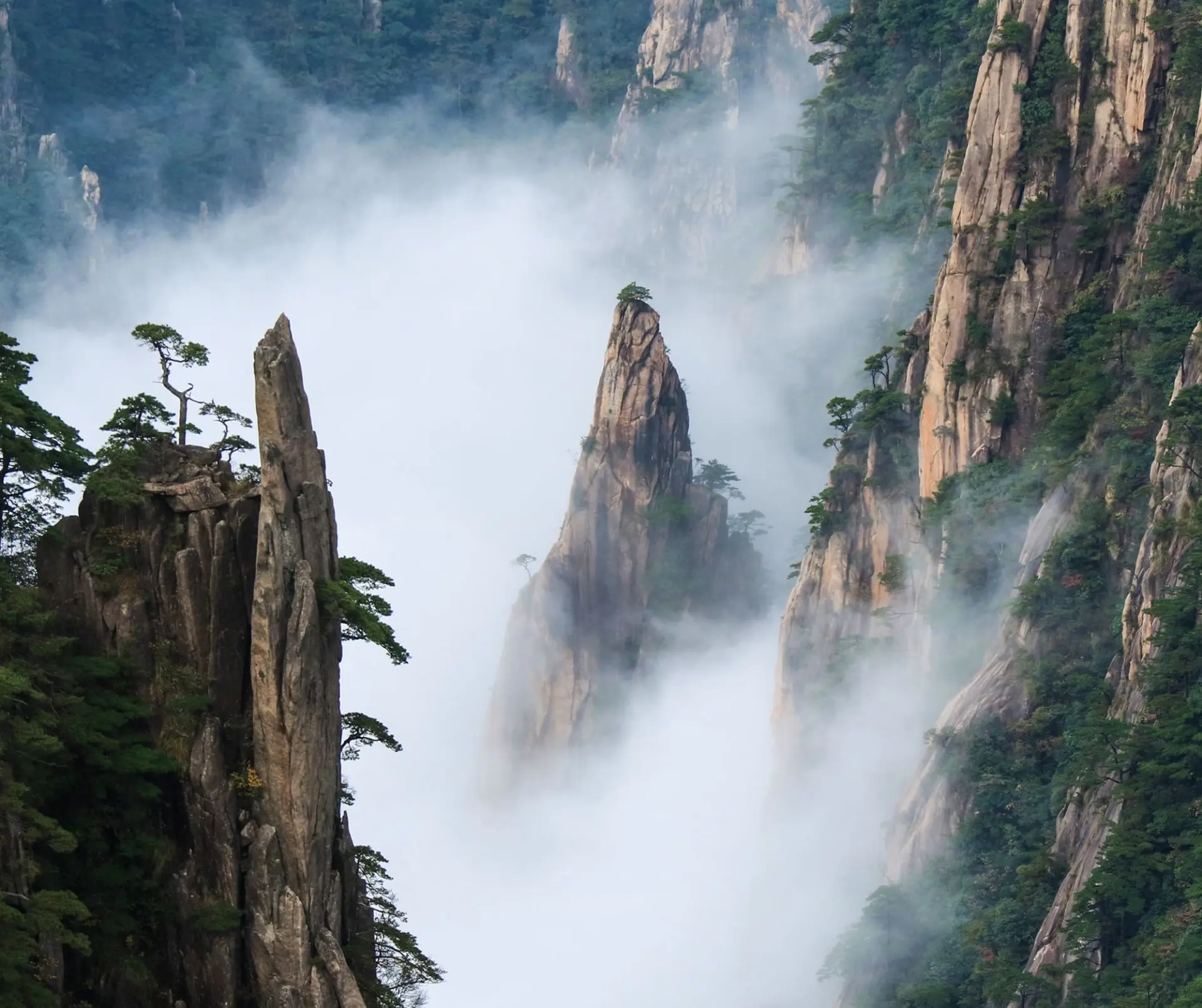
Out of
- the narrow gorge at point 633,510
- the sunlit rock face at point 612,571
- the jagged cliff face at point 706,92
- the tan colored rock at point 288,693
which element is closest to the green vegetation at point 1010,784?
the narrow gorge at point 633,510

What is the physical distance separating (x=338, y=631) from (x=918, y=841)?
119 feet

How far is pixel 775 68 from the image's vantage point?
153 metres

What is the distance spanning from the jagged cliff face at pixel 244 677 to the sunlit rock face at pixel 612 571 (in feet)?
221

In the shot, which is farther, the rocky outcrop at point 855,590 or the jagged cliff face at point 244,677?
the rocky outcrop at point 855,590

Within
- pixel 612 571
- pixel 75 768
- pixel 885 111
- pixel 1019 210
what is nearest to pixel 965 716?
pixel 1019 210

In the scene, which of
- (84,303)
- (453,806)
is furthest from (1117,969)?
(84,303)

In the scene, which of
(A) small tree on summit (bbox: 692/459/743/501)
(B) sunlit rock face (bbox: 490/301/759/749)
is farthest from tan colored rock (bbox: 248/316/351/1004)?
(A) small tree on summit (bbox: 692/459/743/501)

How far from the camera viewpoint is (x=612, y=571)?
115 m

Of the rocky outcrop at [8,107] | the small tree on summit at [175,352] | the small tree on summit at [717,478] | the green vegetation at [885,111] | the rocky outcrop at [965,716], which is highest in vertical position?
the rocky outcrop at [8,107]

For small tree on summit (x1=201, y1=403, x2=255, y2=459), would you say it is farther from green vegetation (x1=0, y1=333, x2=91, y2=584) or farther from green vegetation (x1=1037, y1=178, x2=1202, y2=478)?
Result: green vegetation (x1=1037, y1=178, x2=1202, y2=478)

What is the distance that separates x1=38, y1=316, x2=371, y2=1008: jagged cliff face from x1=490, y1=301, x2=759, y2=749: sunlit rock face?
221 ft

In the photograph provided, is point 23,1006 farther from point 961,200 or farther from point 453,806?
point 453,806

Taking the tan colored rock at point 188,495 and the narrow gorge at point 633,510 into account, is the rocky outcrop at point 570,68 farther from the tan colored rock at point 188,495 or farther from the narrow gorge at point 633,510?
the tan colored rock at point 188,495

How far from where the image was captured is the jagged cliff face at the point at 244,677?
43875 millimetres
